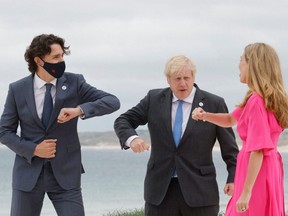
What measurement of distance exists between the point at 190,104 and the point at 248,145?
1149 mm

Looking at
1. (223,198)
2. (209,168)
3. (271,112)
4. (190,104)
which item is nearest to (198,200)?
(209,168)

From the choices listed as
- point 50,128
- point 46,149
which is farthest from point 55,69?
point 46,149

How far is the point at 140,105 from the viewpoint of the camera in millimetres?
7051

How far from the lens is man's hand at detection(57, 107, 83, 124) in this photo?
21.1 feet

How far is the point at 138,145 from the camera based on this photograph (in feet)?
21.5

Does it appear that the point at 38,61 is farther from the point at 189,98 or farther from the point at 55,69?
the point at 189,98

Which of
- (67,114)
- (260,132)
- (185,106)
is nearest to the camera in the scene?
(260,132)

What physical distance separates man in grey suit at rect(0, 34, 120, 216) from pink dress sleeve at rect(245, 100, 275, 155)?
1.30 meters

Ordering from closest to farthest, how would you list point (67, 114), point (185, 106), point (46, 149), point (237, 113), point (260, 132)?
point (260, 132) < point (237, 113) < point (67, 114) < point (46, 149) < point (185, 106)

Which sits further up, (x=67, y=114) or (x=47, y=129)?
(x=67, y=114)

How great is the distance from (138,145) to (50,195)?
2.65 feet

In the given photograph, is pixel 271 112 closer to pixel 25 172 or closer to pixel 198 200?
pixel 198 200

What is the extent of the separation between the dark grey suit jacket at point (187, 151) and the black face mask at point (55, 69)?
0.61 m

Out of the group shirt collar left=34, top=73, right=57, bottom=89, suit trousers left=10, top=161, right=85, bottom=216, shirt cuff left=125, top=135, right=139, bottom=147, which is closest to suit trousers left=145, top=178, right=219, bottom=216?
shirt cuff left=125, top=135, right=139, bottom=147
